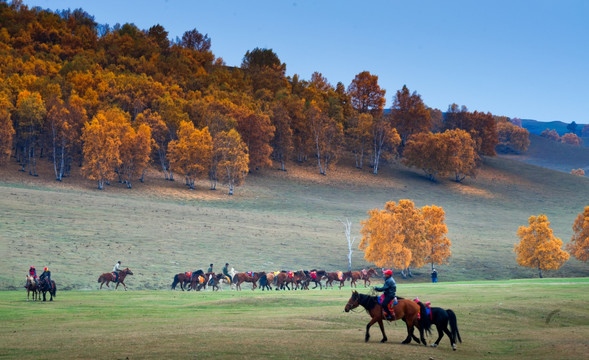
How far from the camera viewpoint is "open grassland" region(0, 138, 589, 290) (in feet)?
204

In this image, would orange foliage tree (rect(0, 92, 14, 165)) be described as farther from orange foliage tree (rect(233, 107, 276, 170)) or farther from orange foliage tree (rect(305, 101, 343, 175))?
orange foliage tree (rect(305, 101, 343, 175))

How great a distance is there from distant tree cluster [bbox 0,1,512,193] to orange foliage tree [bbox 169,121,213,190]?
20cm

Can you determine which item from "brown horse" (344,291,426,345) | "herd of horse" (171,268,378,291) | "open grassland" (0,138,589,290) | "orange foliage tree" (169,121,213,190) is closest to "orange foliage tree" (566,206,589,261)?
"open grassland" (0,138,589,290)

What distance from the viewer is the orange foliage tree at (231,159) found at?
113625mm

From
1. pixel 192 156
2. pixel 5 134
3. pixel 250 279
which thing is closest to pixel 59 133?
pixel 5 134

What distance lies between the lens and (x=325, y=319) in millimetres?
27875

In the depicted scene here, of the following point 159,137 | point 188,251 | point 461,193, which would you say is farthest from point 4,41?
point 188,251

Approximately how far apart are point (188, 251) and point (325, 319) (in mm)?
42742

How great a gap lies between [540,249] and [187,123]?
71.3m

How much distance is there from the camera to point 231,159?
115 metres

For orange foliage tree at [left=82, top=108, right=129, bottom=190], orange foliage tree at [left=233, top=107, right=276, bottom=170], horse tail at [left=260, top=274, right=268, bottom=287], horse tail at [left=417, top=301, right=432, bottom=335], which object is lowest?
horse tail at [left=260, top=274, right=268, bottom=287]

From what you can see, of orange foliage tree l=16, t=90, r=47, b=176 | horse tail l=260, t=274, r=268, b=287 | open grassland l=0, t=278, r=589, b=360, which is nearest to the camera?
open grassland l=0, t=278, r=589, b=360

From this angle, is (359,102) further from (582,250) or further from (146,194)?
(582,250)

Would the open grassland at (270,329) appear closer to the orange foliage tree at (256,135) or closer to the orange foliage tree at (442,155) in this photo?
the orange foliage tree at (256,135)
